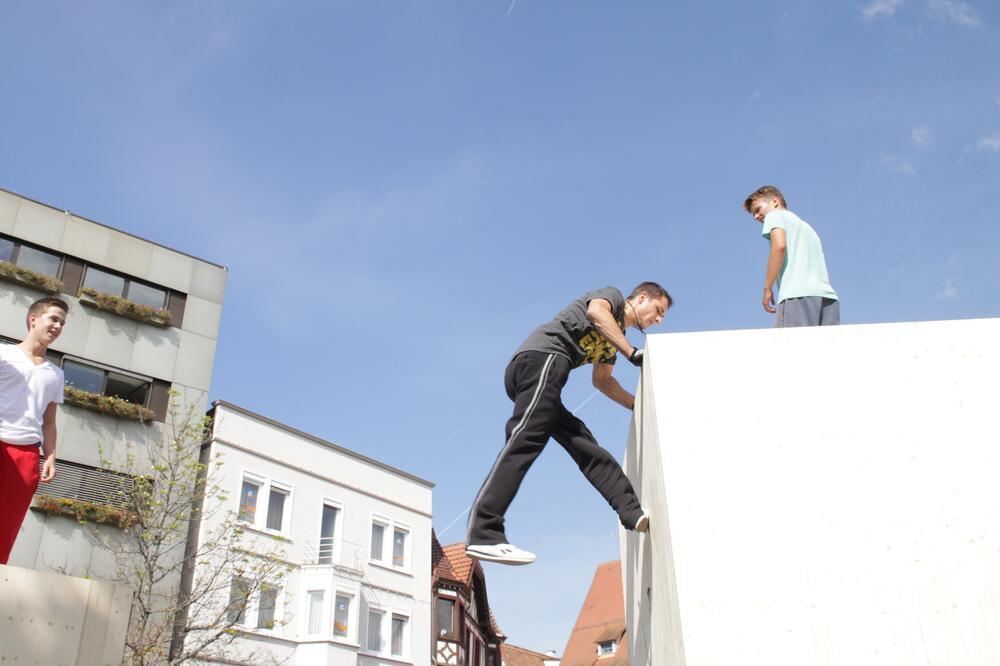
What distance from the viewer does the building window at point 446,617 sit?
28328 mm

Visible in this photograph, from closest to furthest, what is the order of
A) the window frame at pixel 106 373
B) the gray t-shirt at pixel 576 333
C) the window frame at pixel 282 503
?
the gray t-shirt at pixel 576 333 → the window frame at pixel 106 373 → the window frame at pixel 282 503

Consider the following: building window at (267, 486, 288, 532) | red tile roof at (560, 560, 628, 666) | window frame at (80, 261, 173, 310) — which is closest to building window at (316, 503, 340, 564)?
building window at (267, 486, 288, 532)

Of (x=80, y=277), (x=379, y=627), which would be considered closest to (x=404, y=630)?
(x=379, y=627)

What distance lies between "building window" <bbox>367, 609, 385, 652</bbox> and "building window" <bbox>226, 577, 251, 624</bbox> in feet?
15.6

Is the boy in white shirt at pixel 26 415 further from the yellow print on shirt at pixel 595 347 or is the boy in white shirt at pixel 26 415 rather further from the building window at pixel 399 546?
the building window at pixel 399 546

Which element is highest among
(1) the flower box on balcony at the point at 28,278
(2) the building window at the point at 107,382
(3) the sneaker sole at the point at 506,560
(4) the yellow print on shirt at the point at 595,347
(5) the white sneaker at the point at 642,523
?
(1) the flower box on balcony at the point at 28,278

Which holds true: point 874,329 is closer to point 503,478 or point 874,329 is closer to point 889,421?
point 889,421

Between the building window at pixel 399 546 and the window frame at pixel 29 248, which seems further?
the building window at pixel 399 546

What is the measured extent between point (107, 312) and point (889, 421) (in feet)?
72.9

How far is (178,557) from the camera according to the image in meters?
20.2

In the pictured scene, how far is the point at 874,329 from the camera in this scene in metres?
3.26

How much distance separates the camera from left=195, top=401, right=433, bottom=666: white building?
72.7 feet

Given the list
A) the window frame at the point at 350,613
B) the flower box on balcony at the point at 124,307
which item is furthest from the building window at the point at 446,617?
the flower box on balcony at the point at 124,307

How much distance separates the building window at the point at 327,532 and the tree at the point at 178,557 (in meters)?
2.05
